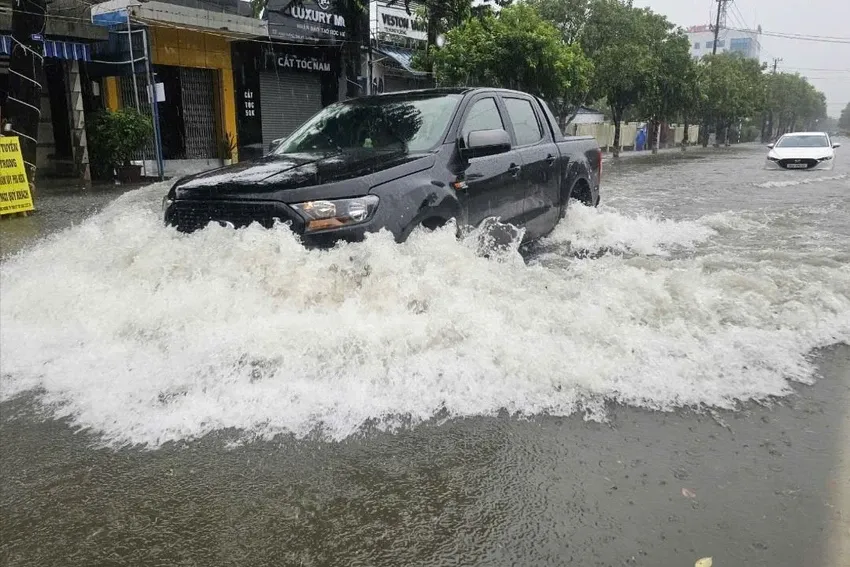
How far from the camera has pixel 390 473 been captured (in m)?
2.89

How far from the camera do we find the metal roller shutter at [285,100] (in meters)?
19.4

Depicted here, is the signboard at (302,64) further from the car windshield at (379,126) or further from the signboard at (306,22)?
the car windshield at (379,126)

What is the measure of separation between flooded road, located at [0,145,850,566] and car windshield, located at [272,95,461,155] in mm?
1000

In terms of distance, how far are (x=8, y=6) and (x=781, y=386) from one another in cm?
1338

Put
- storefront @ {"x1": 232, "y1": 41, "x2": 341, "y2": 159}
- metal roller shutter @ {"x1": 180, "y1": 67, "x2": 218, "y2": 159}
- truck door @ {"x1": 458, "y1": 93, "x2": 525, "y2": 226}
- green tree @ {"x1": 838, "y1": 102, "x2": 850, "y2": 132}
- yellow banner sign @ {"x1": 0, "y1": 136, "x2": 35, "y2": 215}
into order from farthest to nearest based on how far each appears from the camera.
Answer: green tree @ {"x1": 838, "y1": 102, "x2": 850, "y2": 132}
storefront @ {"x1": 232, "y1": 41, "x2": 341, "y2": 159}
metal roller shutter @ {"x1": 180, "y1": 67, "x2": 218, "y2": 159}
yellow banner sign @ {"x1": 0, "y1": 136, "x2": 35, "y2": 215}
truck door @ {"x1": 458, "y1": 93, "x2": 525, "y2": 226}

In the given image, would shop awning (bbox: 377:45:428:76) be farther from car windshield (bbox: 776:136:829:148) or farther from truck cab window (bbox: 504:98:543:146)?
truck cab window (bbox: 504:98:543:146)

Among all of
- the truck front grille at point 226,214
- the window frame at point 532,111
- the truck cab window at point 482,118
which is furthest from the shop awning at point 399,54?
the truck front grille at point 226,214

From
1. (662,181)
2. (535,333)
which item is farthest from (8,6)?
(662,181)

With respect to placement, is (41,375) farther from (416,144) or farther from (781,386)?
(781,386)

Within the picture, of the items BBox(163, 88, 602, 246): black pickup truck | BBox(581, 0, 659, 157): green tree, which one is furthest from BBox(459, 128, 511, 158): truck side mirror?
BBox(581, 0, 659, 157): green tree

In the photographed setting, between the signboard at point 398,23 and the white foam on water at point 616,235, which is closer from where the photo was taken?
the white foam on water at point 616,235

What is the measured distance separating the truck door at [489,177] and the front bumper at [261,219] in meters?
1.12

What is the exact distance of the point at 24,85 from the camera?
1098cm

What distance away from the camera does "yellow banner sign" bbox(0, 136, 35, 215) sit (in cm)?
941
